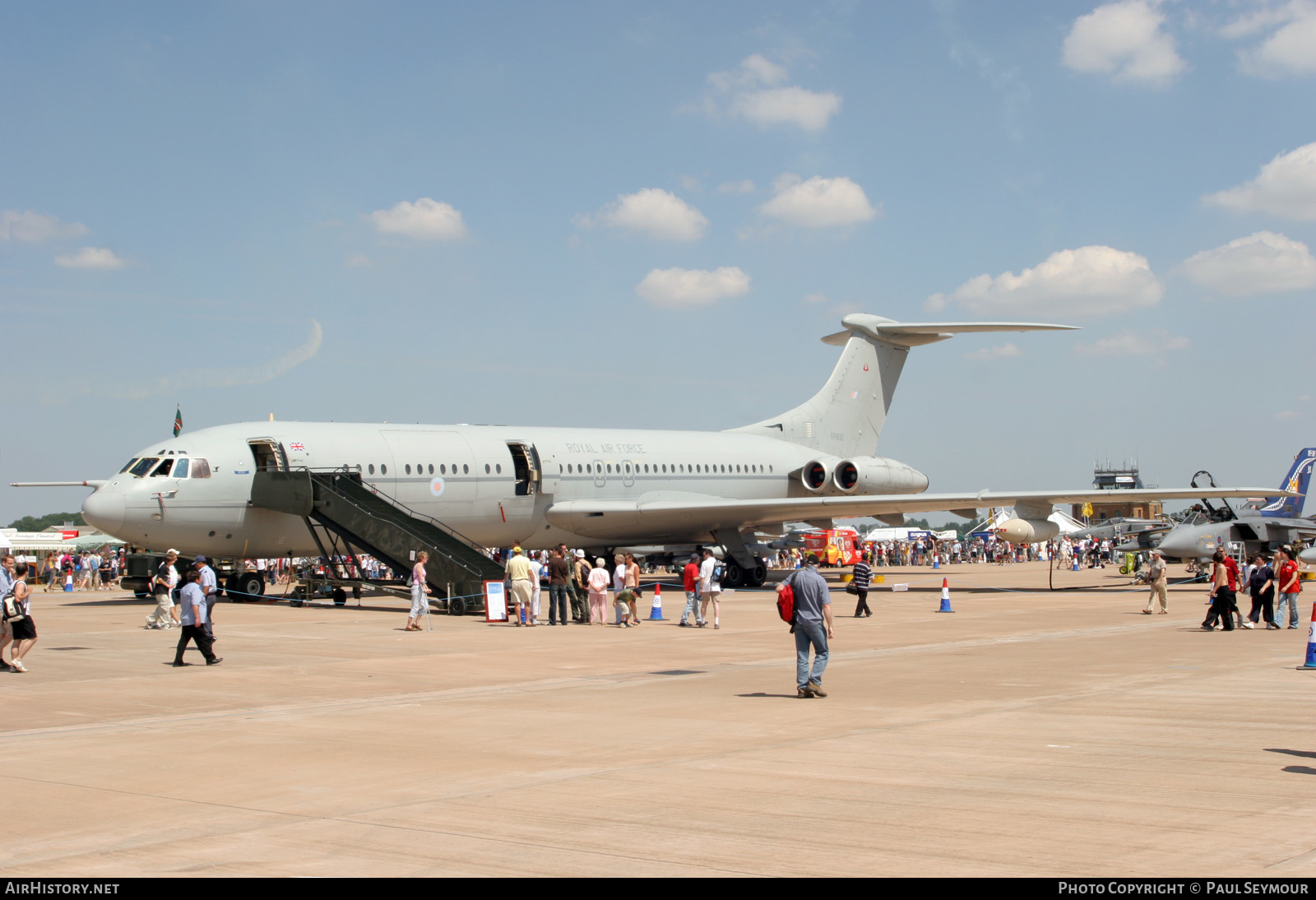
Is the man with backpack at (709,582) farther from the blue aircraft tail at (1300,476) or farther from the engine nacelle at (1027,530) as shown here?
the blue aircraft tail at (1300,476)

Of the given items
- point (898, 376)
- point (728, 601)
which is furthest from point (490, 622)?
point (898, 376)

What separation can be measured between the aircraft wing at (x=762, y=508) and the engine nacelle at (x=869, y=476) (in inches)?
116

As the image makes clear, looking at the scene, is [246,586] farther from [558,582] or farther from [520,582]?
[558,582]

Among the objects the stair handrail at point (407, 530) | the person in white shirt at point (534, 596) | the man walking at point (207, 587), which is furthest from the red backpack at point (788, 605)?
the stair handrail at point (407, 530)

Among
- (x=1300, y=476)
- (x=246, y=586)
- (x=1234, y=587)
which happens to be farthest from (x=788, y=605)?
(x=1300, y=476)

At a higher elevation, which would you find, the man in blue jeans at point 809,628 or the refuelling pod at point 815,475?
the refuelling pod at point 815,475

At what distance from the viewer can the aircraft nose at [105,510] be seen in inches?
1005

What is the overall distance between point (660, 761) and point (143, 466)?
20694 millimetres

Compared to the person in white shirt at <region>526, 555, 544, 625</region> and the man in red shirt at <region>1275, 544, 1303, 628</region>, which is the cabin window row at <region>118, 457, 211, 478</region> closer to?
the person in white shirt at <region>526, 555, 544, 625</region>

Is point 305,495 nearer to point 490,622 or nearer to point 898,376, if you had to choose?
point 490,622

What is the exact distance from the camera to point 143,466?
26344mm

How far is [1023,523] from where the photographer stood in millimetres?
31359
